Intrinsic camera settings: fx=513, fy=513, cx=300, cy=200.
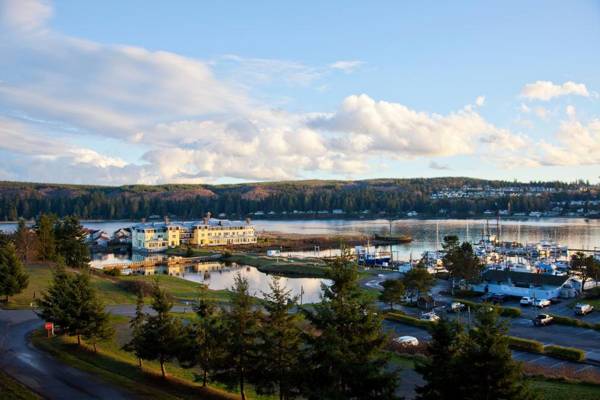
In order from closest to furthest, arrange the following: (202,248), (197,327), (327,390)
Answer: (327,390), (197,327), (202,248)

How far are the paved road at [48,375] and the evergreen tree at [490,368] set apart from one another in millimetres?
8554

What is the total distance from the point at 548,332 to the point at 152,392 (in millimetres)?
18927

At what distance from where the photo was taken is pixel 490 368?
30.9ft

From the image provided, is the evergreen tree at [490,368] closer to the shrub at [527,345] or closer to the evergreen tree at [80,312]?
the shrub at [527,345]

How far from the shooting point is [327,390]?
9828 millimetres

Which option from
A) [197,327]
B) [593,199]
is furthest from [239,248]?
[593,199]

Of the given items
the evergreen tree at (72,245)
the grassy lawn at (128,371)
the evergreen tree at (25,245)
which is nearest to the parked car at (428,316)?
the grassy lawn at (128,371)

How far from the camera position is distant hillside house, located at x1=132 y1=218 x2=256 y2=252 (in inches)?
3059

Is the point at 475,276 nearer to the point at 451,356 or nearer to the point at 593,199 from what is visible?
the point at 451,356

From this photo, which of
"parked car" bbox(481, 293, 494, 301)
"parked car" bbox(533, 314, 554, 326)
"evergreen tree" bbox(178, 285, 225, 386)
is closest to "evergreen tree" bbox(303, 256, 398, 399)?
"evergreen tree" bbox(178, 285, 225, 386)

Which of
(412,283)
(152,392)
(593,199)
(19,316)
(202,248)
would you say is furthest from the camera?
(593,199)

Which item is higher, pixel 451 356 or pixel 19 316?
pixel 451 356

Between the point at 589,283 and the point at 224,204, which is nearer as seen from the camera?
the point at 589,283

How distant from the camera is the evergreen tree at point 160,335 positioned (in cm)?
1500
